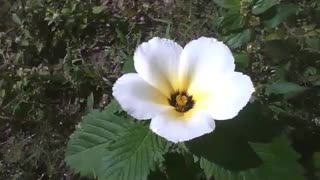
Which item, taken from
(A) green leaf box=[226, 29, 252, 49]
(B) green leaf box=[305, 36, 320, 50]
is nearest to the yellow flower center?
(A) green leaf box=[226, 29, 252, 49]

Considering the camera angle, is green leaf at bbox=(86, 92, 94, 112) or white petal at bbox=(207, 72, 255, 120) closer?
white petal at bbox=(207, 72, 255, 120)

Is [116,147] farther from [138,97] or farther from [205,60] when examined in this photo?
[205,60]

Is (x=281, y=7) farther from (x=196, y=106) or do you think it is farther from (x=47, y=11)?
(x=47, y=11)

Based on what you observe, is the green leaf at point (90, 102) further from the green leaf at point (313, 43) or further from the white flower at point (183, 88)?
the white flower at point (183, 88)

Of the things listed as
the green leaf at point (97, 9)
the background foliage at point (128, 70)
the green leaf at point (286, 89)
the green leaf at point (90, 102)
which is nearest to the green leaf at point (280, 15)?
the background foliage at point (128, 70)

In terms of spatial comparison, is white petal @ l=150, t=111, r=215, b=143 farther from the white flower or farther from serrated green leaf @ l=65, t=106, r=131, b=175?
serrated green leaf @ l=65, t=106, r=131, b=175
